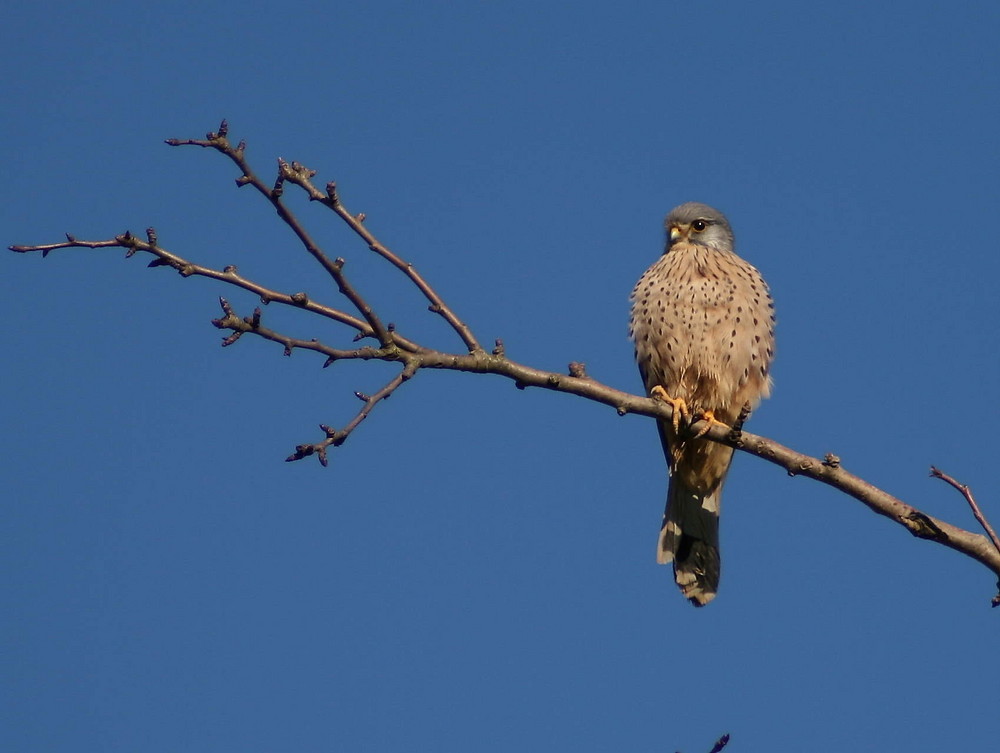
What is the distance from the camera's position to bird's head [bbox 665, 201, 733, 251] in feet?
20.2

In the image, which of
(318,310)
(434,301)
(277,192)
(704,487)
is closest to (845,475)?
(434,301)

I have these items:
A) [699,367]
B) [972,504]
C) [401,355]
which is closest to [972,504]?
[972,504]

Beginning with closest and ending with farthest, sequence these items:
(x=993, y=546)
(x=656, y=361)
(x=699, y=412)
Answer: (x=993, y=546), (x=699, y=412), (x=656, y=361)

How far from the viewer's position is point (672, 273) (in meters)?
5.79

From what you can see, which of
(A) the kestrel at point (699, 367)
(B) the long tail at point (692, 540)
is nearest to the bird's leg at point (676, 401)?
(A) the kestrel at point (699, 367)

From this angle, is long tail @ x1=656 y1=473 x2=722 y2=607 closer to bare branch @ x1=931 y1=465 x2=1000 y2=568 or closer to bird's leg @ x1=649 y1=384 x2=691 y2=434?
bird's leg @ x1=649 y1=384 x2=691 y2=434

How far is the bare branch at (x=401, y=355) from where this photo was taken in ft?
8.97

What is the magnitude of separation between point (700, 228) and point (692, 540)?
1658 millimetres

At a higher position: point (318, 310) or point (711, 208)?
point (711, 208)

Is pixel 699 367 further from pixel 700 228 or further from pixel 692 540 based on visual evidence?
pixel 700 228

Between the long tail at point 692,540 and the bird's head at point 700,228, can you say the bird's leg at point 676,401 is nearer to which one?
the long tail at point 692,540

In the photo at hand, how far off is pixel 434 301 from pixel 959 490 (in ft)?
4.51

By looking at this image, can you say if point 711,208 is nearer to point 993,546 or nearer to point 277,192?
point 993,546

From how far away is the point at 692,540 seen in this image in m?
5.57
